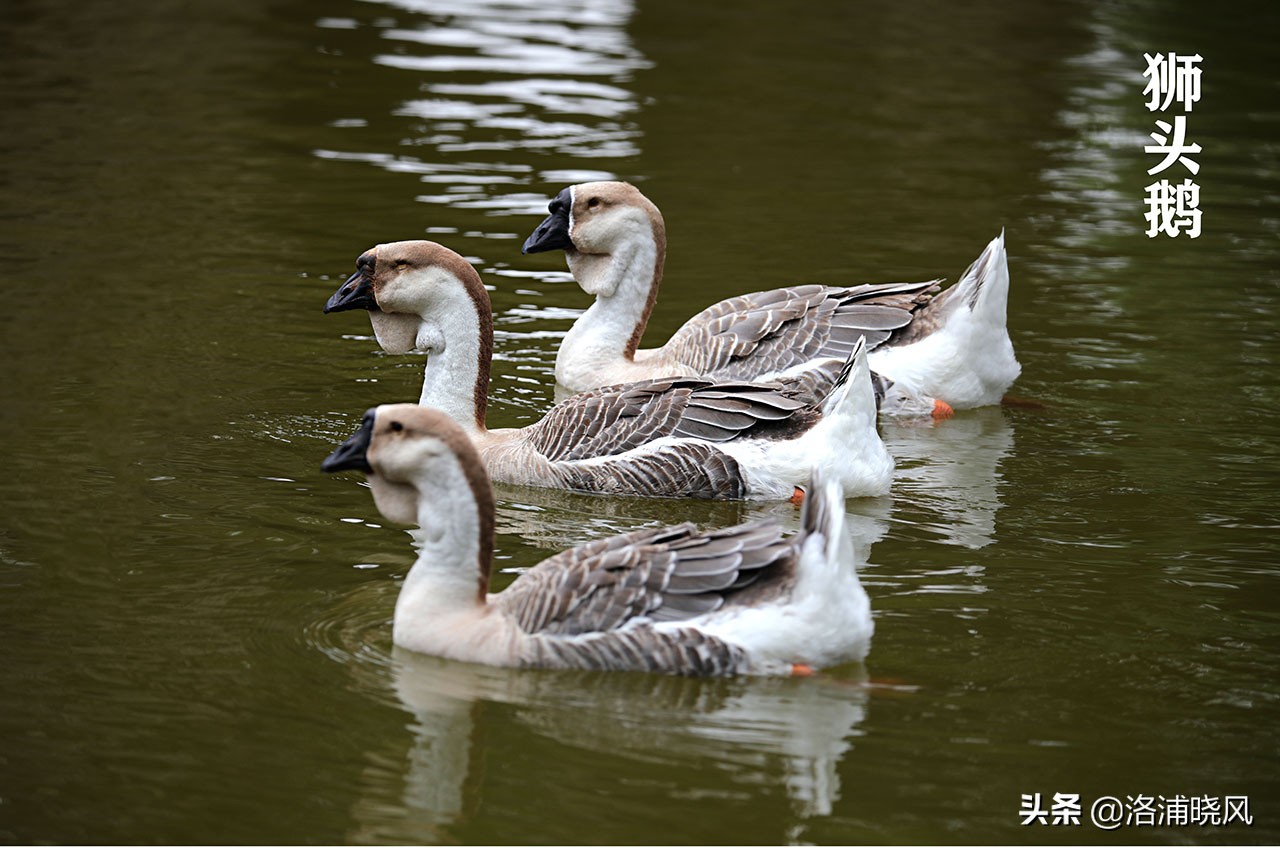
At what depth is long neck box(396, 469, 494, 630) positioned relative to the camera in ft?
25.6

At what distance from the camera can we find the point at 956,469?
1125cm

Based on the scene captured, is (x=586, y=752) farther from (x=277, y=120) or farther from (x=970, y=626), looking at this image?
(x=277, y=120)

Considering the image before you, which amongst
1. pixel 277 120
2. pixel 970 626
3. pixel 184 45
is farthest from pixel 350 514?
pixel 184 45

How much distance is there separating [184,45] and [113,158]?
566 centimetres

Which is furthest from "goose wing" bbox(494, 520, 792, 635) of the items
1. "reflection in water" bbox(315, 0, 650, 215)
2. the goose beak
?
"reflection in water" bbox(315, 0, 650, 215)

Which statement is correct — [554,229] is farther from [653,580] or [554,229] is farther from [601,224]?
[653,580]

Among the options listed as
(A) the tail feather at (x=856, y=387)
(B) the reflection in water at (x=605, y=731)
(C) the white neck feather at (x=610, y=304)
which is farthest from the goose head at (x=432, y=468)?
(C) the white neck feather at (x=610, y=304)

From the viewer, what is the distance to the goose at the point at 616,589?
7613mm

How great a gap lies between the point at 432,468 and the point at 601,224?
4.76 m

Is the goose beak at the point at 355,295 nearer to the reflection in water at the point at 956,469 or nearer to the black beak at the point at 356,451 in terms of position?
the black beak at the point at 356,451

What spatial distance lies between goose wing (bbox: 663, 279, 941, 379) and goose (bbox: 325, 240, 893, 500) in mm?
1339

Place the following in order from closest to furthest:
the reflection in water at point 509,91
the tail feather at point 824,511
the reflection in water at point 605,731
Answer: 1. the reflection in water at point 605,731
2. the tail feather at point 824,511
3. the reflection in water at point 509,91

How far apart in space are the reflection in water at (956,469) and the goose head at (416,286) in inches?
115

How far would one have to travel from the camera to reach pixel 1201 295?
584 inches
